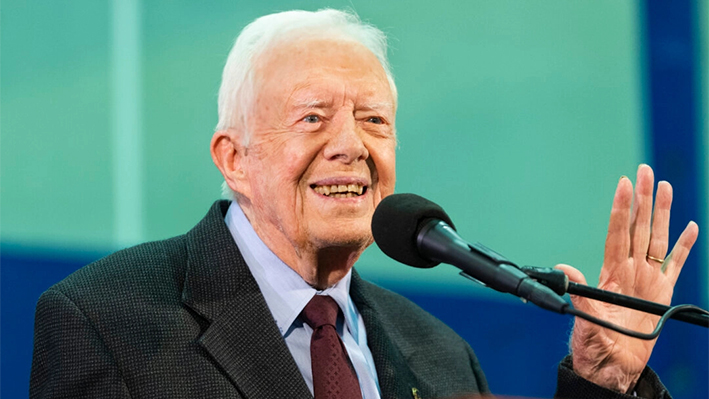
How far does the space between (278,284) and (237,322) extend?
0.54 ft

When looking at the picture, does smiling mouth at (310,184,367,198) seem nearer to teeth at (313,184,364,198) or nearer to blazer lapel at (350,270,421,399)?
teeth at (313,184,364,198)

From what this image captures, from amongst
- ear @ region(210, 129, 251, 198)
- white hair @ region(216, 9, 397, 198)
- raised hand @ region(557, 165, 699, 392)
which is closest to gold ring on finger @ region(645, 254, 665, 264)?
raised hand @ region(557, 165, 699, 392)

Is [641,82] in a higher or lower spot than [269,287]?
higher

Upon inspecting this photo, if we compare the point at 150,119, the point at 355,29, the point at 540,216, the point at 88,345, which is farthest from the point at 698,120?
the point at 88,345

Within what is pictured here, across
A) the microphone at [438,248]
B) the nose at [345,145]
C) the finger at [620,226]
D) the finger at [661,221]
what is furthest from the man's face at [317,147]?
the finger at [661,221]

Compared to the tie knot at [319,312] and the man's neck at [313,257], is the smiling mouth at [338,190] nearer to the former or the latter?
the man's neck at [313,257]

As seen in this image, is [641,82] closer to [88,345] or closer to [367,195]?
[367,195]

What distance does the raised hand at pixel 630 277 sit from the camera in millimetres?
1808

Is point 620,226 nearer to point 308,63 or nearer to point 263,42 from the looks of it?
point 308,63

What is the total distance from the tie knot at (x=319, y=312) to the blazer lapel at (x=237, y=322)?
0.36ft

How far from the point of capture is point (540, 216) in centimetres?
308

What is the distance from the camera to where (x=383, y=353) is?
6.38 feet

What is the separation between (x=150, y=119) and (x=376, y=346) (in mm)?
1075

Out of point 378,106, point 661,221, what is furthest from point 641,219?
point 378,106
